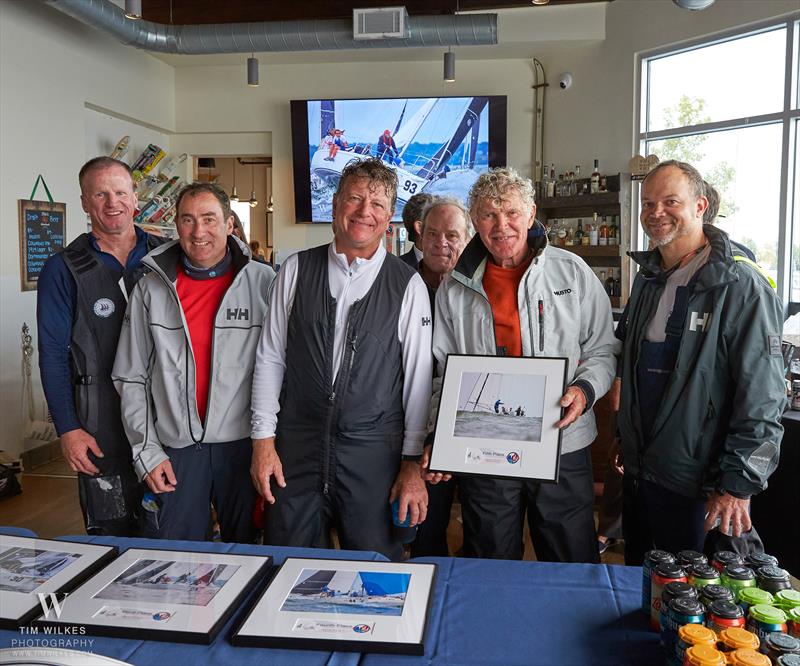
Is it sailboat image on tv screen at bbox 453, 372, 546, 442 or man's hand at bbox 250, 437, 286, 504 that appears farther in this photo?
man's hand at bbox 250, 437, 286, 504

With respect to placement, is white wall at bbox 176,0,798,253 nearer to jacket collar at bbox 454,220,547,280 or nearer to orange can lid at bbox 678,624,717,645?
jacket collar at bbox 454,220,547,280

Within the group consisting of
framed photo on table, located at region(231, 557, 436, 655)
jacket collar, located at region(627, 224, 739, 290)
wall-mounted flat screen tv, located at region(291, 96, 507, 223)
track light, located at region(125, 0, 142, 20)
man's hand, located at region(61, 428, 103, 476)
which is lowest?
framed photo on table, located at region(231, 557, 436, 655)

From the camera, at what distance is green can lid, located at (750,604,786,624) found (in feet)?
3.87

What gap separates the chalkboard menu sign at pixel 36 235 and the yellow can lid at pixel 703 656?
223 inches

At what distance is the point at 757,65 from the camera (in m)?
5.95

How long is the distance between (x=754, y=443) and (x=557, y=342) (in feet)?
2.09

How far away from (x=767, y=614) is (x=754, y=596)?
0.06 m

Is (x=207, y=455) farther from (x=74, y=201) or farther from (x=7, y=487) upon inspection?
(x=74, y=201)

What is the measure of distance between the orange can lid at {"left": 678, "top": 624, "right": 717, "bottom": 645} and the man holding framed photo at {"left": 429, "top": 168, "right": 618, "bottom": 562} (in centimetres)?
102

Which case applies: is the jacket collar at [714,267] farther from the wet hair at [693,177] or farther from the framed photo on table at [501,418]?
the framed photo on table at [501,418]

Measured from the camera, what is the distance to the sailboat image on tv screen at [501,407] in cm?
191

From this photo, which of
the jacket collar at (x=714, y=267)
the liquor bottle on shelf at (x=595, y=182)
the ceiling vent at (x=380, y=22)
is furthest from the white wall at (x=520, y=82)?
the jacket collar at (x=714, y=267)

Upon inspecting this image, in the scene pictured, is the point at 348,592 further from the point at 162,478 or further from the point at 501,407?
the point at 162,478

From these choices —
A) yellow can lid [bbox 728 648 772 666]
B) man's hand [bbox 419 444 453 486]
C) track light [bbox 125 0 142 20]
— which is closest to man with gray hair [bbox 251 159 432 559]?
man's hand [bbox 419 444 453 486]
